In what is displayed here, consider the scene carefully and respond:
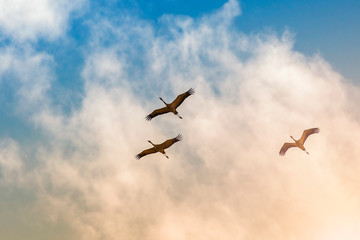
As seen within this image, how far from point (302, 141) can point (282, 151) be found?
114 inches

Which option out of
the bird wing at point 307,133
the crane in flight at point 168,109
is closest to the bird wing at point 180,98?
the crane in flight at point 168,109

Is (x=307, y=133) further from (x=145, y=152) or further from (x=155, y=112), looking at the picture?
(x=145, y=152)

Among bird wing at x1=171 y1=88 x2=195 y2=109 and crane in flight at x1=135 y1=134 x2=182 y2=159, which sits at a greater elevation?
bird wing at x1=171 y1=88 x2=195 y2=109

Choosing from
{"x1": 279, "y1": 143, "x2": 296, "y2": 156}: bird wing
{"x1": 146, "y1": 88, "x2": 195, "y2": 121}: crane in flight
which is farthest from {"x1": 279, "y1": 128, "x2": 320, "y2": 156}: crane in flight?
{"x1": 146, "y1": 88, "x2": 195, "y2": 121}: crane in flight

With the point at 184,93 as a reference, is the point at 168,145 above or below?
below

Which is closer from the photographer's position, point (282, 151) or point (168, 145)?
point (168, 145)

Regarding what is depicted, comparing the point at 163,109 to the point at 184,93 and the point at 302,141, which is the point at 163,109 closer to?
the point at 184,93

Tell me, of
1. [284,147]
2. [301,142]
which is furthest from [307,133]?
[284,147]

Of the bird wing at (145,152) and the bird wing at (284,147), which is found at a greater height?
the bird wing at (284,147)

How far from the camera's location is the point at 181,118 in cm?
4922

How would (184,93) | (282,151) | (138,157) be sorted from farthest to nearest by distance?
(282,151)
(138,157)
(184,93)

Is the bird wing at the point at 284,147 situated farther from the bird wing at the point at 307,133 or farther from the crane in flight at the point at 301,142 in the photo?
the bird wing at the point at 307,133

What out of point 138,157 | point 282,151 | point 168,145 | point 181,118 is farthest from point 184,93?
point 282,151

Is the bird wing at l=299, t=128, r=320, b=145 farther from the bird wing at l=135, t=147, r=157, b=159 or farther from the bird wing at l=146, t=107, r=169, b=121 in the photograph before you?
the bird wing at l=135, t=147, r=157, b=159
